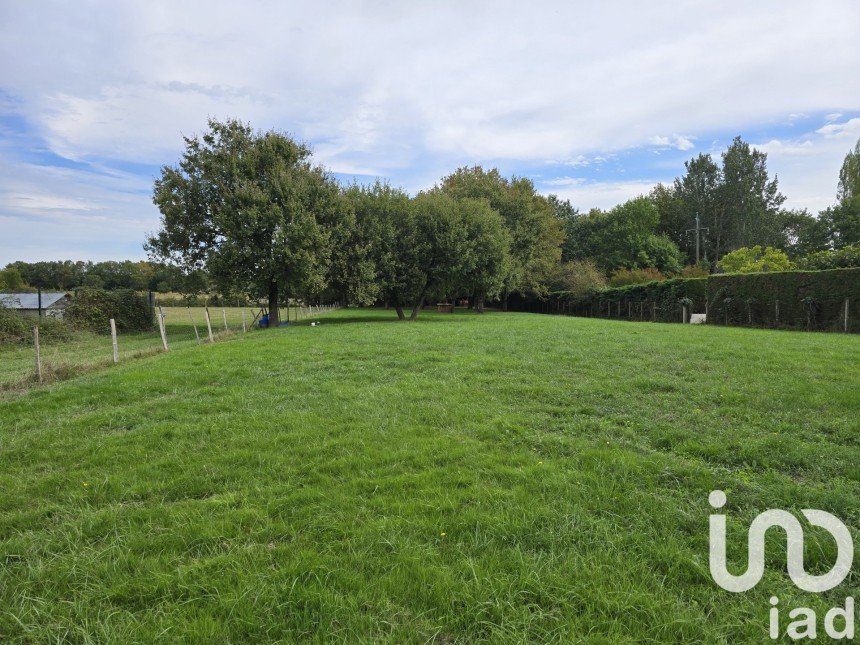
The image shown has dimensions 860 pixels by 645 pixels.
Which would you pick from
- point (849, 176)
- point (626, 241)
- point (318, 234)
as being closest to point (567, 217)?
point (626, 241)

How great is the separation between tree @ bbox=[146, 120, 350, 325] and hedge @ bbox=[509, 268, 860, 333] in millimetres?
18678

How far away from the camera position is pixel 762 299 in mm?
19078

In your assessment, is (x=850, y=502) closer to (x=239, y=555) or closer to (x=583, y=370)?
(x=239, y=555)

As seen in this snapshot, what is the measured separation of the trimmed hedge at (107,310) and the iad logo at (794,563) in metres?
25.4

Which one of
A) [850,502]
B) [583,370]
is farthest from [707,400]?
[850,502]

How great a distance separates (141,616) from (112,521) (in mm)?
1125

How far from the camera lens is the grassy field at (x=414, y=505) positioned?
83.7 inches

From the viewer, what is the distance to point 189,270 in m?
24.4

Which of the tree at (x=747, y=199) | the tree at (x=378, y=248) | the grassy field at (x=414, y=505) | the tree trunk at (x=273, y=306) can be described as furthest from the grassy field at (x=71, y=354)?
the tree at (x=747, y=199)

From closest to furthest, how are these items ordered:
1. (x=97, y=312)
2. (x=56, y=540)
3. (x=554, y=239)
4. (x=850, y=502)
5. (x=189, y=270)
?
(x=56, y=540) < (x=850, y=502) < (x=97, y=312) < (x=189, y=270) < (x=554, y=239)

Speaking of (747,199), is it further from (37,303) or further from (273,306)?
(37,303)

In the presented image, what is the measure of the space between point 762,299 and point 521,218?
19.3 metres

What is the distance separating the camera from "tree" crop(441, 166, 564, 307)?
34.8 metres

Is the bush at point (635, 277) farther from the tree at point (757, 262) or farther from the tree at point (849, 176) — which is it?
the tree at point (849, 176)
